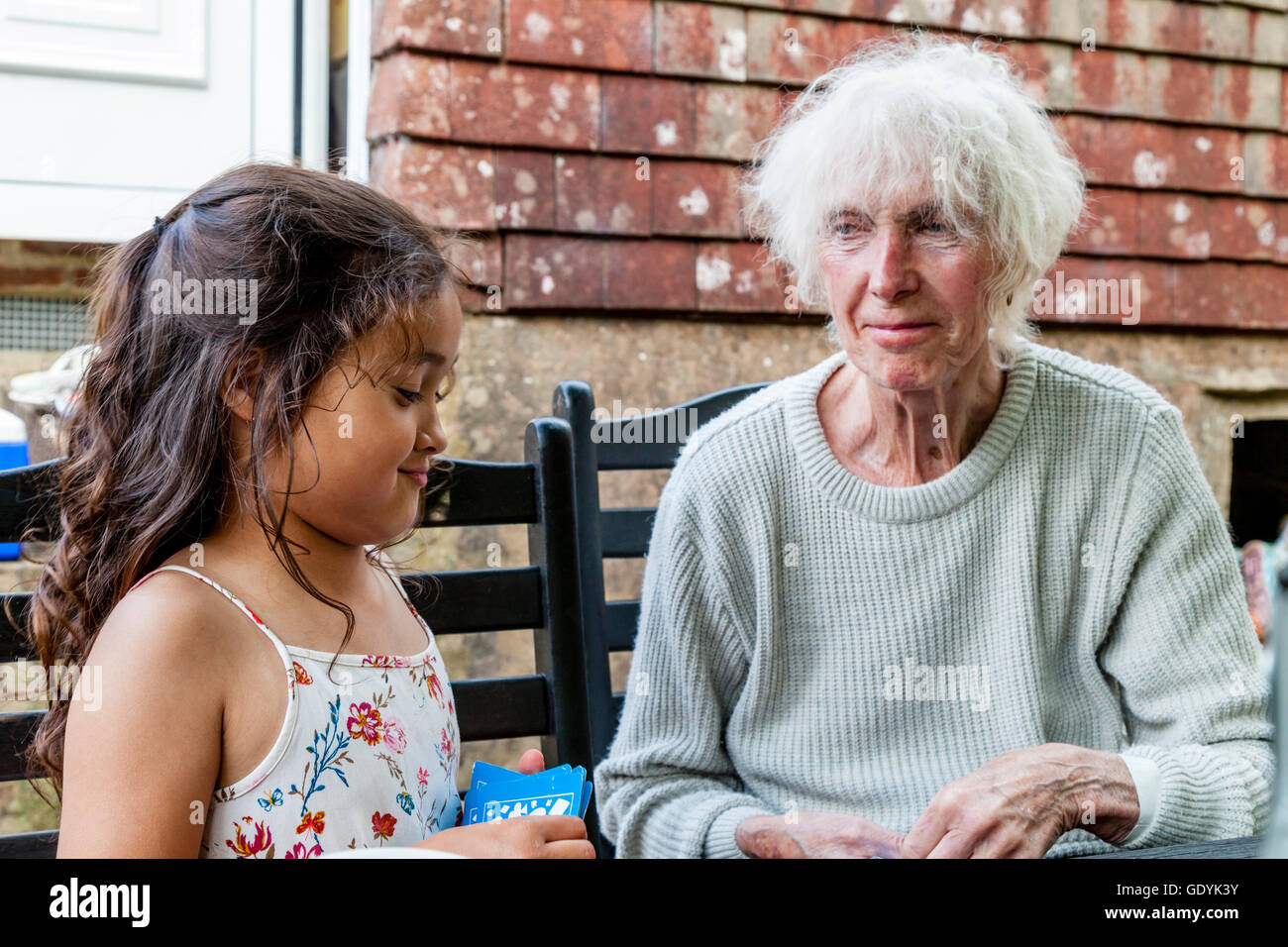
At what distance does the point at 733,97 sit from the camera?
8.83 ft

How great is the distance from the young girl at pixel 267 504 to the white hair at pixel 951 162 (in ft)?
1.81

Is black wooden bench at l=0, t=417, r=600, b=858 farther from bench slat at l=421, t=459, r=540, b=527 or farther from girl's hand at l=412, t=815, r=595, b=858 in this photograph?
girl's hand at l=412, t=815, r=595, b=858

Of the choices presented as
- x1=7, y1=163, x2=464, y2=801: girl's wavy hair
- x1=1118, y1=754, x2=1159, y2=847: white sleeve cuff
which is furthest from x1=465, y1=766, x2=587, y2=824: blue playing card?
x1=1118, y1=754, x2=1159, y2=847: white sleeve cuff

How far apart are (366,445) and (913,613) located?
2.43ft

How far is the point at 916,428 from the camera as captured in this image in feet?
5.11

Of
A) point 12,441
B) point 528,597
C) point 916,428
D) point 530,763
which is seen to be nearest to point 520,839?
point 530,763

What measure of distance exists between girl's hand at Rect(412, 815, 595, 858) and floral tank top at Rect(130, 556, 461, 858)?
0.27ft

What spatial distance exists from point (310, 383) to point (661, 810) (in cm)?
68

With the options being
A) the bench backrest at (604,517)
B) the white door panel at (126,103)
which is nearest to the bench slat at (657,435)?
the bench backrest at (604,517)

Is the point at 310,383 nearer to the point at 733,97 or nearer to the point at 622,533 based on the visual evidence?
the point at 622,533

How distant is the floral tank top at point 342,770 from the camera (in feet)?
3.36

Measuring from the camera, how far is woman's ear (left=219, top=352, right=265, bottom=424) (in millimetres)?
1112

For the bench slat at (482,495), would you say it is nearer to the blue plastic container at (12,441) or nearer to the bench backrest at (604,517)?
the bench backrest at (604,517)
